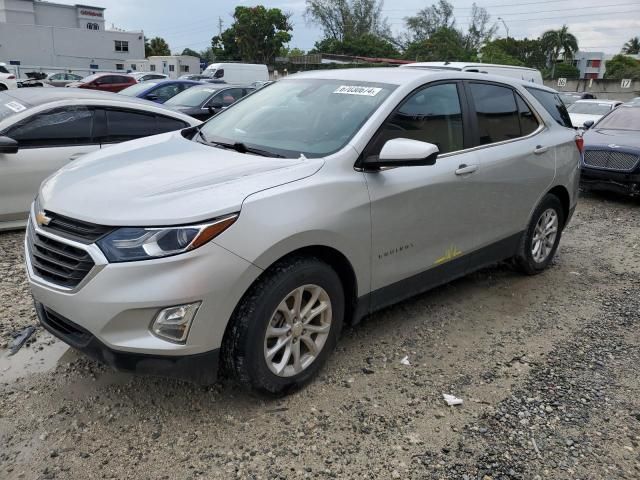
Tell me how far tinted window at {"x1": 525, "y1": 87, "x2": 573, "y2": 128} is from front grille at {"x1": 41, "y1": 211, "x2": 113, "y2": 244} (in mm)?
3895

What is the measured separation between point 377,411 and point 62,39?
212ft

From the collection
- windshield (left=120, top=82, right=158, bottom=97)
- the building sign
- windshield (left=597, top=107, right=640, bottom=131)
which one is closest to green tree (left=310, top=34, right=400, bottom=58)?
the building sign

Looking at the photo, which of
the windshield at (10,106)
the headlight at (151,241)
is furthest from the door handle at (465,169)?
the windshield at (10,106)

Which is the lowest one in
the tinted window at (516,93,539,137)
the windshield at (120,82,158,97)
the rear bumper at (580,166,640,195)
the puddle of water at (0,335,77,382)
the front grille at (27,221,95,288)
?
the puddle of water at (0,335,77,382)

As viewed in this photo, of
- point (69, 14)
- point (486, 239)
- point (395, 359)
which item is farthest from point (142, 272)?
point (69, 14)

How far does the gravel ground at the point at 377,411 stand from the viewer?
8.59ft

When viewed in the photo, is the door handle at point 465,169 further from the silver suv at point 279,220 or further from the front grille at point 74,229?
the front grille at point 74,229

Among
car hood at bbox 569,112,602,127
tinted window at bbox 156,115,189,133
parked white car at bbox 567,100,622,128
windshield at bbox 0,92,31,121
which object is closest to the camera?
windshield at bbox 0,92,31,121

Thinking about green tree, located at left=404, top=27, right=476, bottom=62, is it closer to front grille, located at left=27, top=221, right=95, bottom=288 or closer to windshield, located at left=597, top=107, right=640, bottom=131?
windshield, located at left=597, top=107, right=640, bottom=131

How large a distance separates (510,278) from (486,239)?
106cm

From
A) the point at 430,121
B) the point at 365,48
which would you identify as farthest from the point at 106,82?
the point at 365,48

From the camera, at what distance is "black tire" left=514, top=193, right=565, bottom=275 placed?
4.84m

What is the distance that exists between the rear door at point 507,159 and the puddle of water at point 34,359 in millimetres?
3001

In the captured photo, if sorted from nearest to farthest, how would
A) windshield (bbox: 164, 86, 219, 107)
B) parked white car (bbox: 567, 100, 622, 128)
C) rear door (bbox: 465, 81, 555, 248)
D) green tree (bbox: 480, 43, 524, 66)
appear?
rear door (bbox: 465, 81, 555, 248) < windshield (bbox: 164, 86, 219, 107) < parked white car (bbox: 567, 100, 622, 128) < green tree (bbox: 480, 43, 524, 66)
